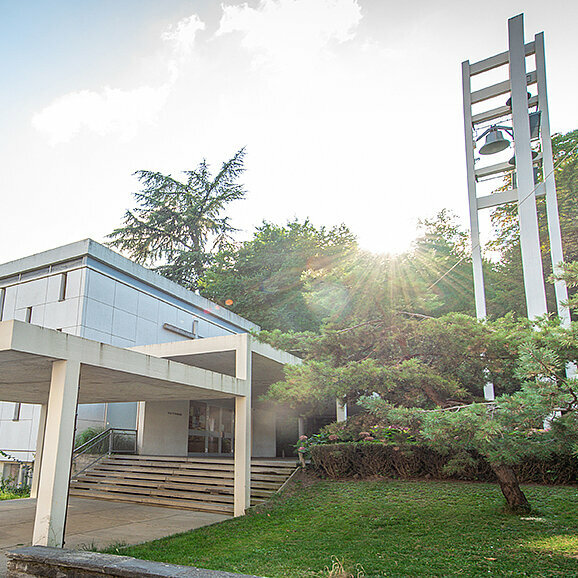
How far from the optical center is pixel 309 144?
9922 millimetres

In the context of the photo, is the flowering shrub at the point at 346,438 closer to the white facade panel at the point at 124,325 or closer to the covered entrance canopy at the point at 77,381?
the covered entrance canopy at the point at 77,381

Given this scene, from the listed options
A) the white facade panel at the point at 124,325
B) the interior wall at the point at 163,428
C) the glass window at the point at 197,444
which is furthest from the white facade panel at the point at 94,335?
the glass window at the point at 197,444

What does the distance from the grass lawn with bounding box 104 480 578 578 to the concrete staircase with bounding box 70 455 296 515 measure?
57.3 inches

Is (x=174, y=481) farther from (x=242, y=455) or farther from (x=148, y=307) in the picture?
(x=148, y=307)

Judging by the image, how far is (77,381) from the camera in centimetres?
617

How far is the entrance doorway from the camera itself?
55.2 feet

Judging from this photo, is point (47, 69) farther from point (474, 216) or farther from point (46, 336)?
point (474, 216)

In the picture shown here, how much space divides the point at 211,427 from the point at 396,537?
1219 cm

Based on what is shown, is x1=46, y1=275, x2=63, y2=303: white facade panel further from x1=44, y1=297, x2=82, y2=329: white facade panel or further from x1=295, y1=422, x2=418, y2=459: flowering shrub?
x1=295, y1=422, x2=418, y2=459: flowering shrub

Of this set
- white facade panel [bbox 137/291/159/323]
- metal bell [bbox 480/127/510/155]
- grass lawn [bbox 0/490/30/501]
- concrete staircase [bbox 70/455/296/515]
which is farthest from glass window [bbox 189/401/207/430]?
metal bell [bbox 480/127/510/155]

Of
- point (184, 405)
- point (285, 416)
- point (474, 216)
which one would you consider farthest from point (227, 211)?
point (474, 216)

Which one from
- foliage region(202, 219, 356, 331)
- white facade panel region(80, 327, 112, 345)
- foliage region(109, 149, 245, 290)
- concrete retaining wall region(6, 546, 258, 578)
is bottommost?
concrete retaining wall region(6, 546, 258, 578)

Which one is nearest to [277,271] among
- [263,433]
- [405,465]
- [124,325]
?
[263,433]

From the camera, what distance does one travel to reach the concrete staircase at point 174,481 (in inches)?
420
